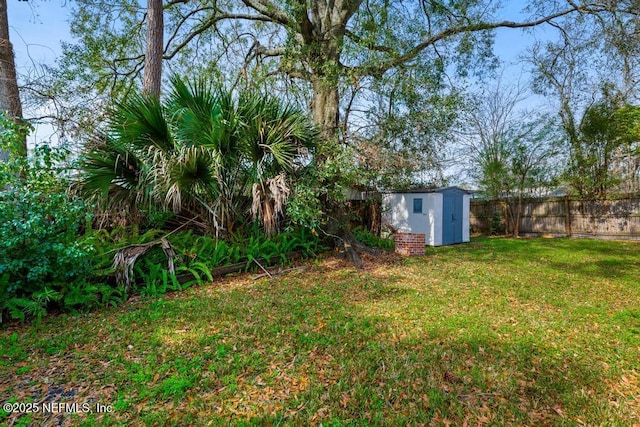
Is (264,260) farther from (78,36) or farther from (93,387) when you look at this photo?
(78,36)

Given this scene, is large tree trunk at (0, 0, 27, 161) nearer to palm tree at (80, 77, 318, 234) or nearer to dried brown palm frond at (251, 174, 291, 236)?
palm tree at (80, 77, 318, 234)

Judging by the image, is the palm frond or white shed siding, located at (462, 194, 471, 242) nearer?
the palm frond

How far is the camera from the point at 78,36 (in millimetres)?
7469

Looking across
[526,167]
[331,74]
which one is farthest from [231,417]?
[526,167]

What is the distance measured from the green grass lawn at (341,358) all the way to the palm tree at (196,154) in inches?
56.4

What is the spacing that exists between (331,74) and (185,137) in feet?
9.86

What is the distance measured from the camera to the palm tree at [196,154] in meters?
4.41

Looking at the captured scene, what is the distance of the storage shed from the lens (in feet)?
30.9

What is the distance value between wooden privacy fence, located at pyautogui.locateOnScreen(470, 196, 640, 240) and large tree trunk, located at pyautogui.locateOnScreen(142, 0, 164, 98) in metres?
12.2

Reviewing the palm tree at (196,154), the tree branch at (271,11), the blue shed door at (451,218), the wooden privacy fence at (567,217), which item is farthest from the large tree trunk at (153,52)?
the wooden privacy fence at (567,217)

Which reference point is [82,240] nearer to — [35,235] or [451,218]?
[35,235]

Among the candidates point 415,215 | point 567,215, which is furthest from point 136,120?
point 567,215

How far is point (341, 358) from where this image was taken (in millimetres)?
2555

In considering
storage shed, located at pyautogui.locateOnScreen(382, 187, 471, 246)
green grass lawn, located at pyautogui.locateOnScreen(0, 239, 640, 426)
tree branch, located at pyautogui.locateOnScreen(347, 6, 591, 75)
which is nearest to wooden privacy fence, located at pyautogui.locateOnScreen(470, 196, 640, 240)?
storage shed, located at pyautogui.locateOnScreen(382, 187, 471, 246)
